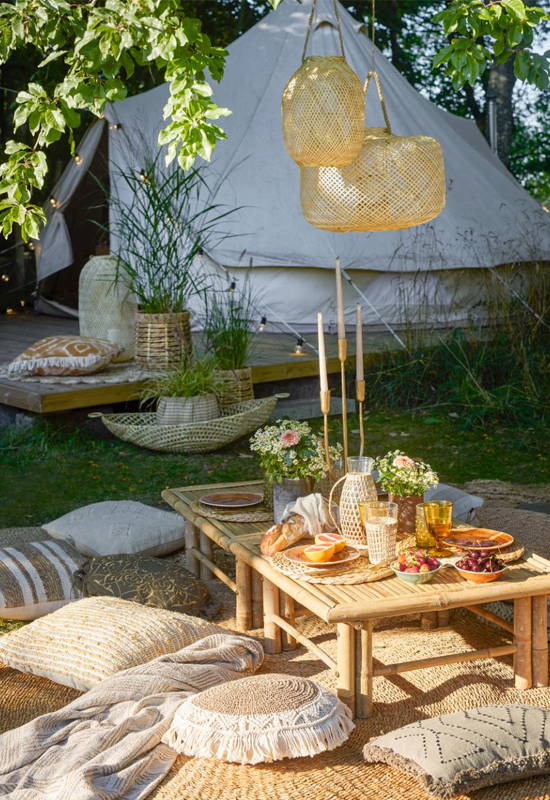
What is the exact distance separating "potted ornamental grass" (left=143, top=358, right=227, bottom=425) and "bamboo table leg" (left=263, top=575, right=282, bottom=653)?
7.27 feet

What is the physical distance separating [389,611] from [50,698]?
0.93m

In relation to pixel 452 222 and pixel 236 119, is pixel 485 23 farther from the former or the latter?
pixel 236 119

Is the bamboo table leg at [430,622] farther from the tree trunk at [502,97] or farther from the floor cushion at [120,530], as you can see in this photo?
the tree trunk at [502,97]

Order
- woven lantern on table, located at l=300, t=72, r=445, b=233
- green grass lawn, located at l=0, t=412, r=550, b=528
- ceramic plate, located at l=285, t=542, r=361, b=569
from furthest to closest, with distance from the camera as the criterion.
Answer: green grass lawn, located at l=0, t=412, r=550, b=528 < woven lantern on table, located at l=300, t=72, r=445, b=233 < ceramic plate, located at l=285, t=542, r=361, b=569

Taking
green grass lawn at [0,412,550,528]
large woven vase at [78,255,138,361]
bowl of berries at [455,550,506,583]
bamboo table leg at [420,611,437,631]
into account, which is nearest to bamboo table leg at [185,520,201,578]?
bamboo table leg at [420,611,437,631]

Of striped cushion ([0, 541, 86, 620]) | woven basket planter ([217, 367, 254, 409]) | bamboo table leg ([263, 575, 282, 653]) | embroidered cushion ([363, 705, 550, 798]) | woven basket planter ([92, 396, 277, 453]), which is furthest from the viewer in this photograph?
woven basket planter ([217, 367, 254, 409])

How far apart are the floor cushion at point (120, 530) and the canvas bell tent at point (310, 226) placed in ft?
10.2

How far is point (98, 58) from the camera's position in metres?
2.37

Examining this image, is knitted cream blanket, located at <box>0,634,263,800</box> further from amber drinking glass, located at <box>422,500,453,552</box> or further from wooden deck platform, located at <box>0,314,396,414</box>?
wooden deck platform, located at <box>0,314,396,414</box>

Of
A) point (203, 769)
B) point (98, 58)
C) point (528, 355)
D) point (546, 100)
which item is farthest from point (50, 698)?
point (546, 100)

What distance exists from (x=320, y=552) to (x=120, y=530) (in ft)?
3.87

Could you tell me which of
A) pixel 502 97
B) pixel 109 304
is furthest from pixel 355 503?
pixel 502 97

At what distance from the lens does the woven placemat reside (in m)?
3.03

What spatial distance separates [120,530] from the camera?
140 inches
